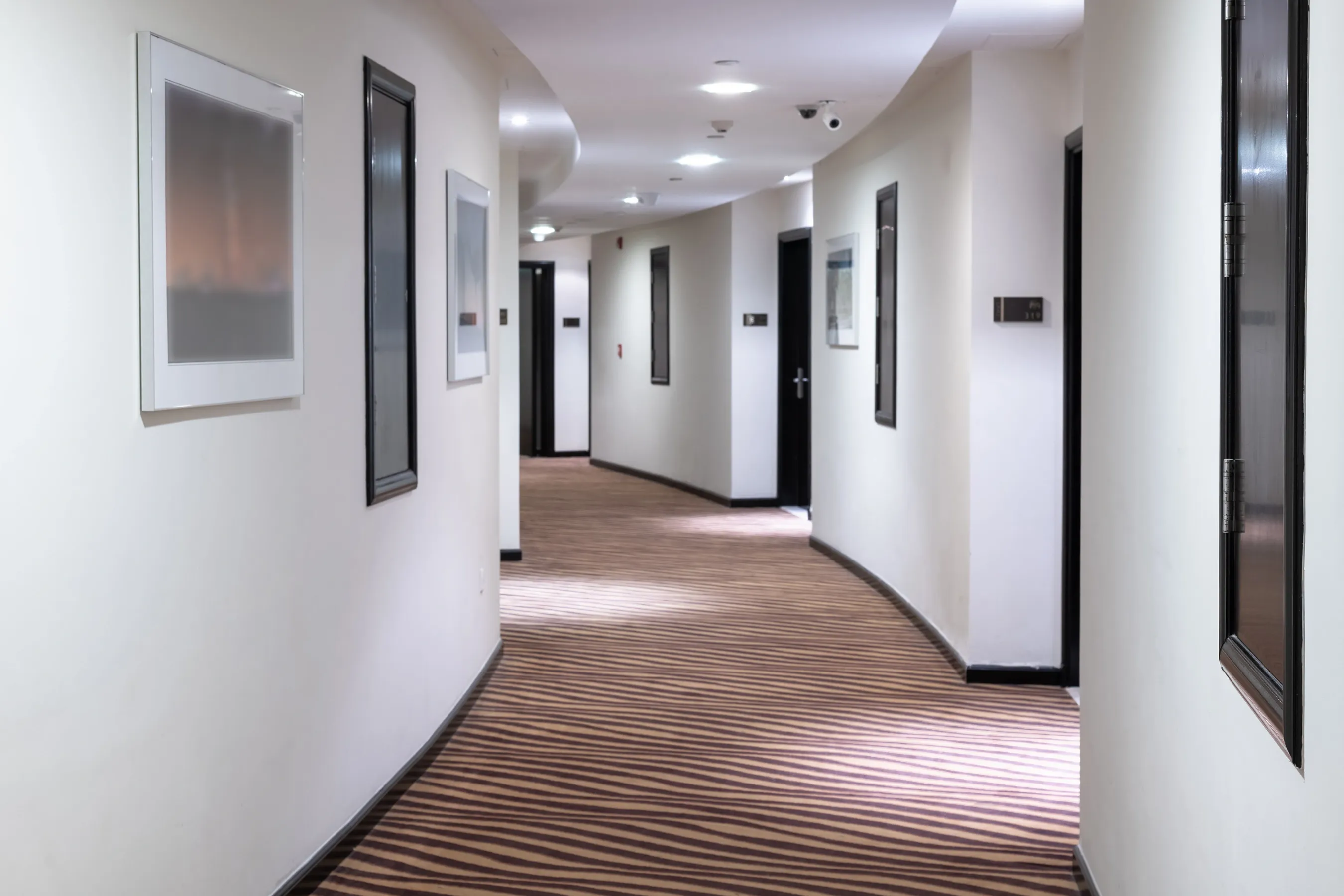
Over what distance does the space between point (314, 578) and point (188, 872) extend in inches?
39.5

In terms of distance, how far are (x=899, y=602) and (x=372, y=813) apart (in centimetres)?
443

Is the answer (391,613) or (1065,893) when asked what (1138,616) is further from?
(391,613)

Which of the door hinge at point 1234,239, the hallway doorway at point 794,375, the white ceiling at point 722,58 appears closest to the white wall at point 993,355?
the white ceiling at point 722,58

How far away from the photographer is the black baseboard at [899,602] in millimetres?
6851

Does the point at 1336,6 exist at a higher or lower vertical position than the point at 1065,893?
higher

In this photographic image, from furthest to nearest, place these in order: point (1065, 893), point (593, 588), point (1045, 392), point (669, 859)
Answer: point (593, 588), point (1045, 392), point (669, 859), point (1065, 893)

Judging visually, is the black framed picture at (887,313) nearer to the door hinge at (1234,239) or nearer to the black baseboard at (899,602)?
the black baseboard at (899,602)

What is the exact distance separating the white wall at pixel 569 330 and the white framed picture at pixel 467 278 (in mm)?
12646

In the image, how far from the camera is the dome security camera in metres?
7.30

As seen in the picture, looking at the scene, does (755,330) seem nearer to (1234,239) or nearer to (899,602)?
(899,602)

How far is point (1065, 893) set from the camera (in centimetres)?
391

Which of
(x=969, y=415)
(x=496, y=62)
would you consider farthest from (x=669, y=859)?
(x=496, y=62)

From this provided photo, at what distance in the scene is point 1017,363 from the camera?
643cm

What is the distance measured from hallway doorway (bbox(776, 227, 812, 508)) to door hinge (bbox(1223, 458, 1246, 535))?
10431mm
